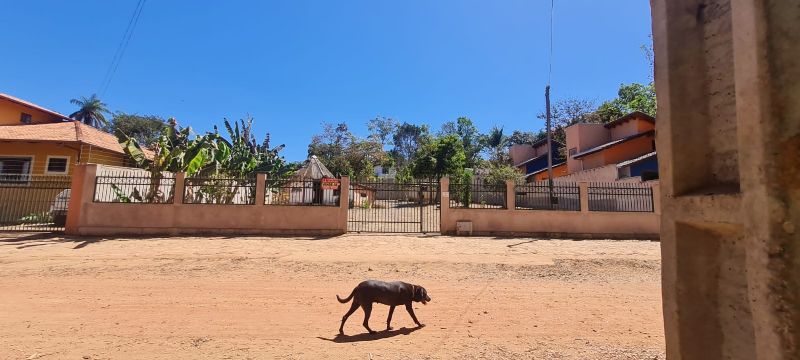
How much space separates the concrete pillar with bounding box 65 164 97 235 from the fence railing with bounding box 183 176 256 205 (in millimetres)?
3032

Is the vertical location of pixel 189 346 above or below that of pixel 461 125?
below

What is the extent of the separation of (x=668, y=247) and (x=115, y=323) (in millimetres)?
6157

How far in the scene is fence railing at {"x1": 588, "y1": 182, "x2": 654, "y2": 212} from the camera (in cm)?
1494

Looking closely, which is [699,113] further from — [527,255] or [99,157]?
[99,157]

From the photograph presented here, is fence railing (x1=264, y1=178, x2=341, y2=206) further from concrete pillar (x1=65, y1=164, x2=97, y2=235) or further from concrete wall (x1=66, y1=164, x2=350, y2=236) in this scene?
concrete pillar (x1=65, y1=164, x2=97, y2=235)

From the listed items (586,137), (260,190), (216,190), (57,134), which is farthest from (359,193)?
(586,137)

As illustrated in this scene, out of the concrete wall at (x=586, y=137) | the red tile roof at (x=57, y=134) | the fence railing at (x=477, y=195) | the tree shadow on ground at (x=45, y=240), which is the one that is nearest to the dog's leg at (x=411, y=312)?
the fence railing at (x=477, y=195)

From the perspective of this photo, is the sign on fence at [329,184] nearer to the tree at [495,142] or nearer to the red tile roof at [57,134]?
the red tile roof at [57,134]

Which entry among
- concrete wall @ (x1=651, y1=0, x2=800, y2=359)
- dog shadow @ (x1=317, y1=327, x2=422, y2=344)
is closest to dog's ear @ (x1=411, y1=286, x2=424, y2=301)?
dog shadow @ (x1=317, y1=327, x2=422, y2=344)

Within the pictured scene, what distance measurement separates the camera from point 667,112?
2451 mm

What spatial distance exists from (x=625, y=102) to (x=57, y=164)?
4601 centimetres

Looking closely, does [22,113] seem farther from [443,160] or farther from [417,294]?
[417,294]

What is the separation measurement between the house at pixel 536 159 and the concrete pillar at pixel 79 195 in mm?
31634

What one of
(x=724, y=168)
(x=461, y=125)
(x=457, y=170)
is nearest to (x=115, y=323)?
(x=724, y=168)
